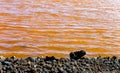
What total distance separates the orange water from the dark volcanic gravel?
39.9 inches

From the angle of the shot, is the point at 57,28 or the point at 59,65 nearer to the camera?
the point at 59,65

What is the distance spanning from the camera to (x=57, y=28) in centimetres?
846

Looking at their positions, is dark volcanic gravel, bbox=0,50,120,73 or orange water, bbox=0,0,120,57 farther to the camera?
orange water, bbox=0,0,120,57

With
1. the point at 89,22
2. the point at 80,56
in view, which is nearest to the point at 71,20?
the point at 89,22

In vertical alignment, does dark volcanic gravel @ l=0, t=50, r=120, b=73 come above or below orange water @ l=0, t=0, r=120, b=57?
below

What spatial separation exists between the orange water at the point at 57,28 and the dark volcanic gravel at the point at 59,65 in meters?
1.01

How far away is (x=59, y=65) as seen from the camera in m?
5.29

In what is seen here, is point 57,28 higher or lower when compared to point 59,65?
higher

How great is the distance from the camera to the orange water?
6984mm

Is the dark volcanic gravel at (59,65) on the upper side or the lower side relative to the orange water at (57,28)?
lower

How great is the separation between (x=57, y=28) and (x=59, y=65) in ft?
10.6

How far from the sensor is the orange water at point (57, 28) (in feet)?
22.9

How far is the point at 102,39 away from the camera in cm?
783

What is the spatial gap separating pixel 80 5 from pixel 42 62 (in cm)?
636
